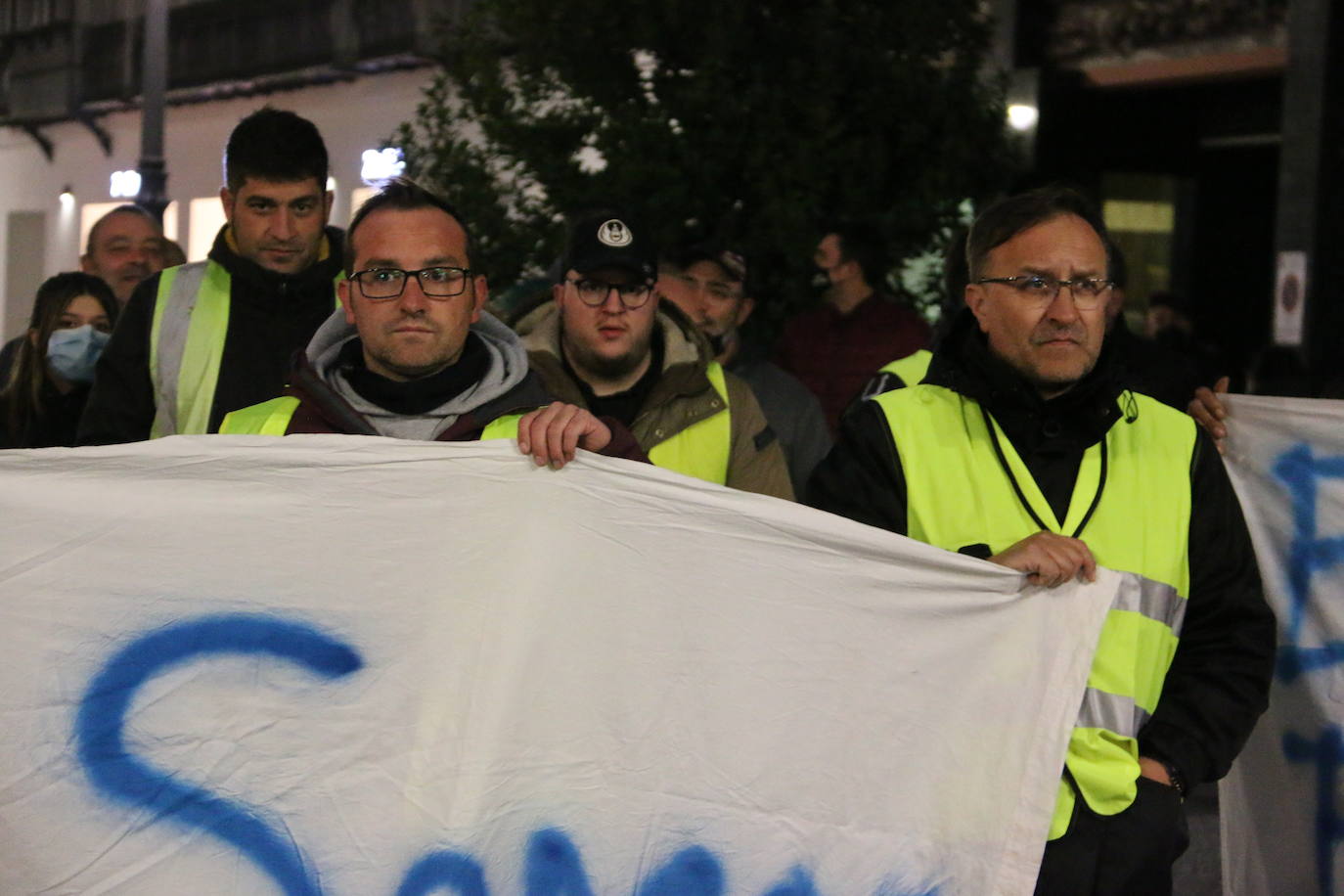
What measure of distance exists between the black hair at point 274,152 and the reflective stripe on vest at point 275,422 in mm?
915

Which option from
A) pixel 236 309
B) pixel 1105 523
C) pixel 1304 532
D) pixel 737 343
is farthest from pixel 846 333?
pixel 1105 523

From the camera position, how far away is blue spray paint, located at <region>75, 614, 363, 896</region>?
3.06 meters

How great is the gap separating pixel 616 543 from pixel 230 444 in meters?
0.68

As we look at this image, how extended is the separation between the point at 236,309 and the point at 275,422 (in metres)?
0.83

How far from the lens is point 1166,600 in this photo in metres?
3.14

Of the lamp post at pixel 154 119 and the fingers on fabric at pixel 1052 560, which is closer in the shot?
the fingers on fabric at pixel 1052 560

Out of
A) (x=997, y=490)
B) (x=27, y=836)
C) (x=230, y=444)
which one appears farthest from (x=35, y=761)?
(x=997, y=490)

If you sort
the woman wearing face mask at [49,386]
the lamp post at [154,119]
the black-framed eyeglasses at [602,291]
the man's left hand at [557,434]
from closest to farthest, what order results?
the man's left hand at [557,434] → the black-framed eyeglasses at [602,291] → the woman wearing face mask at [49,386] → the lamp post at [154,119]

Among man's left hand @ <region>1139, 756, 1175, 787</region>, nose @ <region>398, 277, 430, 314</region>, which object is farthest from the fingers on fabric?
nose @ <region>398, 277, 430, 314</region>

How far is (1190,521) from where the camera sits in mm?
3164

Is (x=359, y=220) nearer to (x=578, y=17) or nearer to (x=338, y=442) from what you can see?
(x=338, y=442)

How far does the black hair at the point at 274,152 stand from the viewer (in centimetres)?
422

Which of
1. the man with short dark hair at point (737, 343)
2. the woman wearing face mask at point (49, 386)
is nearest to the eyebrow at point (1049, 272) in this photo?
the man with short dark hair at point (737, 343)

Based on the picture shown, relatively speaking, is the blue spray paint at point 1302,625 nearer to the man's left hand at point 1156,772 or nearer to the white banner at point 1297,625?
the white banner at point 1297,625
